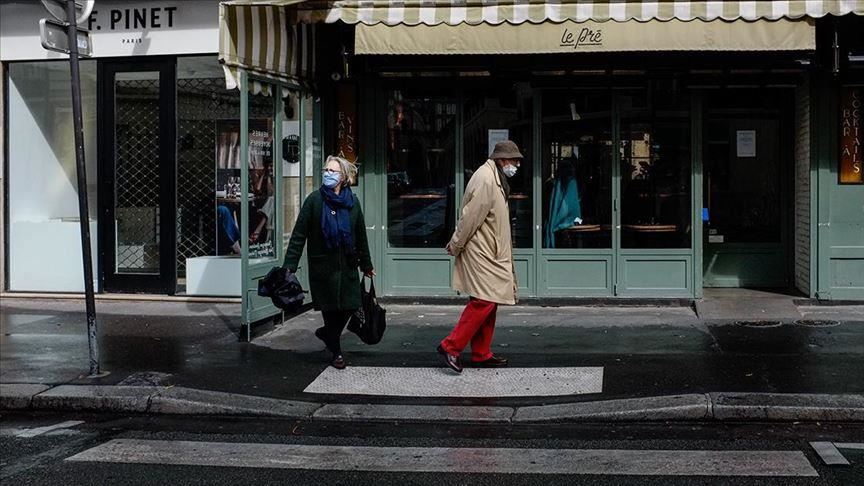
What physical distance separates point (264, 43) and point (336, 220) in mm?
2662

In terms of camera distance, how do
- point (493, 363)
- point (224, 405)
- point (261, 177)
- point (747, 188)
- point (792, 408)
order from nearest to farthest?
point (792, 408), point (224, 405), point (493, 363), point (261, 177), point (747, 188)

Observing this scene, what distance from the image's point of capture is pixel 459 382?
26.6ft

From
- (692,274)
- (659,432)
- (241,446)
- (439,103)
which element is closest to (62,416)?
(241,446)

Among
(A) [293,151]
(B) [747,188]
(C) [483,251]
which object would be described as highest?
(A) [293,151]

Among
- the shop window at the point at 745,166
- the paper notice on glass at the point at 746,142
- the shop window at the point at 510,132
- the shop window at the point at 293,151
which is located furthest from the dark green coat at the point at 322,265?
the paper notice on glass at the point at 746,142

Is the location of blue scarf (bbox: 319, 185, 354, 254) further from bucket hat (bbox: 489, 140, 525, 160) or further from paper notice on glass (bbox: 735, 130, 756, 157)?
paper notice on glass (bbox: 735, 130, 756, 157)

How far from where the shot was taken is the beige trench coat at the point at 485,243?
26.6 ft

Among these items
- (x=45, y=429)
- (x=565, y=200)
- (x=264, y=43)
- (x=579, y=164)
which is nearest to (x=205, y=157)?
(x=264, y=43)

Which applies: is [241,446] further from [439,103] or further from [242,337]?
[439,103]

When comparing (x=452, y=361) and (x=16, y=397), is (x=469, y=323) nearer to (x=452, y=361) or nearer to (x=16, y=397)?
(x=452, y=361)

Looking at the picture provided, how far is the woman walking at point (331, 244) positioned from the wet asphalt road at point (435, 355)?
0.68 meters

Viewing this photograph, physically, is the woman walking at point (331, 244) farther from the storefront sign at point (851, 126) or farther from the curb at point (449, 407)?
the storefront sign at point (851, 126)

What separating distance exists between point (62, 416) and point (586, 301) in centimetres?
602

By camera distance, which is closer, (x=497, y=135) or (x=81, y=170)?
(x=81, y=170)
